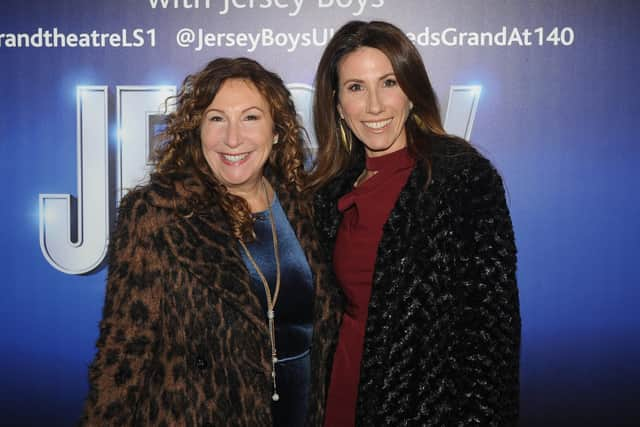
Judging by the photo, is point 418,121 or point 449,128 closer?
point 418,121

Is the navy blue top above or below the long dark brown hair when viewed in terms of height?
below

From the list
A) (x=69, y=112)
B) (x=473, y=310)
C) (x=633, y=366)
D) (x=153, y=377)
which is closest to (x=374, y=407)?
(x=473, y=310)

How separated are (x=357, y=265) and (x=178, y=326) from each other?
2.14 ft

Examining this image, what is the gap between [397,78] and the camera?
204cm

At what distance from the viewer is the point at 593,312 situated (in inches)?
115

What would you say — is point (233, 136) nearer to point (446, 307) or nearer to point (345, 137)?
point (345, 137)

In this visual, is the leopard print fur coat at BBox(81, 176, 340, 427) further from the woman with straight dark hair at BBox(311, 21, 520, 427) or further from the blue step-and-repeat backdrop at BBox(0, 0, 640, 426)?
the blue step-and-repeat backdrop at BBox(0, 0, 640, 426)

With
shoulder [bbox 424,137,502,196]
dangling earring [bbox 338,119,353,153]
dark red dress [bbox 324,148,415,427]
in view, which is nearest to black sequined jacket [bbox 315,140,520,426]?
shoulder [bbox 424,137,502,196]

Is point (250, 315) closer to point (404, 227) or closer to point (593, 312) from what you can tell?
point (404, 227)

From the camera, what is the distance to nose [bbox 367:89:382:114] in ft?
6.79

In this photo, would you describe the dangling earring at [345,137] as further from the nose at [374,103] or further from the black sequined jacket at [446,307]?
the black sequined jacket at [446,307]

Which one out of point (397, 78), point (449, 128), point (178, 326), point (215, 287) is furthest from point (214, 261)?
point (449, 128)

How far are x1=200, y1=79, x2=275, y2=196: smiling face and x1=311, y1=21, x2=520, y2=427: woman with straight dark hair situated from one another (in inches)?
13.6

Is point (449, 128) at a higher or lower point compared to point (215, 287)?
higher
